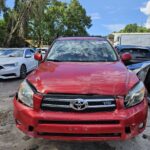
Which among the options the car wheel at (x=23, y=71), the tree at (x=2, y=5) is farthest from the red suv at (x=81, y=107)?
the tree at (x=2, y=5)

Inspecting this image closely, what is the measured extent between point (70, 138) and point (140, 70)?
16.1ft

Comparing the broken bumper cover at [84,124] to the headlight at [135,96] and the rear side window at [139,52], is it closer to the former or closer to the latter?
the headlight at [135,96]

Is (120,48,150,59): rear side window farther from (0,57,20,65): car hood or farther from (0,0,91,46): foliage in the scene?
(0,0,91,46): foliage

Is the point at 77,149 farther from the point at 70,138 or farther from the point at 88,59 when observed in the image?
the point at 88,59

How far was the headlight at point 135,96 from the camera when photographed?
4.57 meters

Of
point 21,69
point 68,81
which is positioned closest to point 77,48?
point 68,81

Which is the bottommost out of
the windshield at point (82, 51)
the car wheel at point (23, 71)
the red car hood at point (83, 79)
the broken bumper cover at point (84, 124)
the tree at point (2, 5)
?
the car wheel at point (23, 71)

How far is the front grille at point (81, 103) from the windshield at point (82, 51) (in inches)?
69.3

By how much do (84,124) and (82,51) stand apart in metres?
2.33

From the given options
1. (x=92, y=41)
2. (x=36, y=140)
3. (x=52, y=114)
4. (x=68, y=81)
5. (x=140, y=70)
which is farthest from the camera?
(x=140, y=70)

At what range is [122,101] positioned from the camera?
4.52 meters

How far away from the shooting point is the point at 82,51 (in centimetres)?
649

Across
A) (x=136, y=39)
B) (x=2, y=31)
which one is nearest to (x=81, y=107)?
(x=136, y=39)

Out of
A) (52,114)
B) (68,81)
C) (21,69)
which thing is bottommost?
(21,69)
